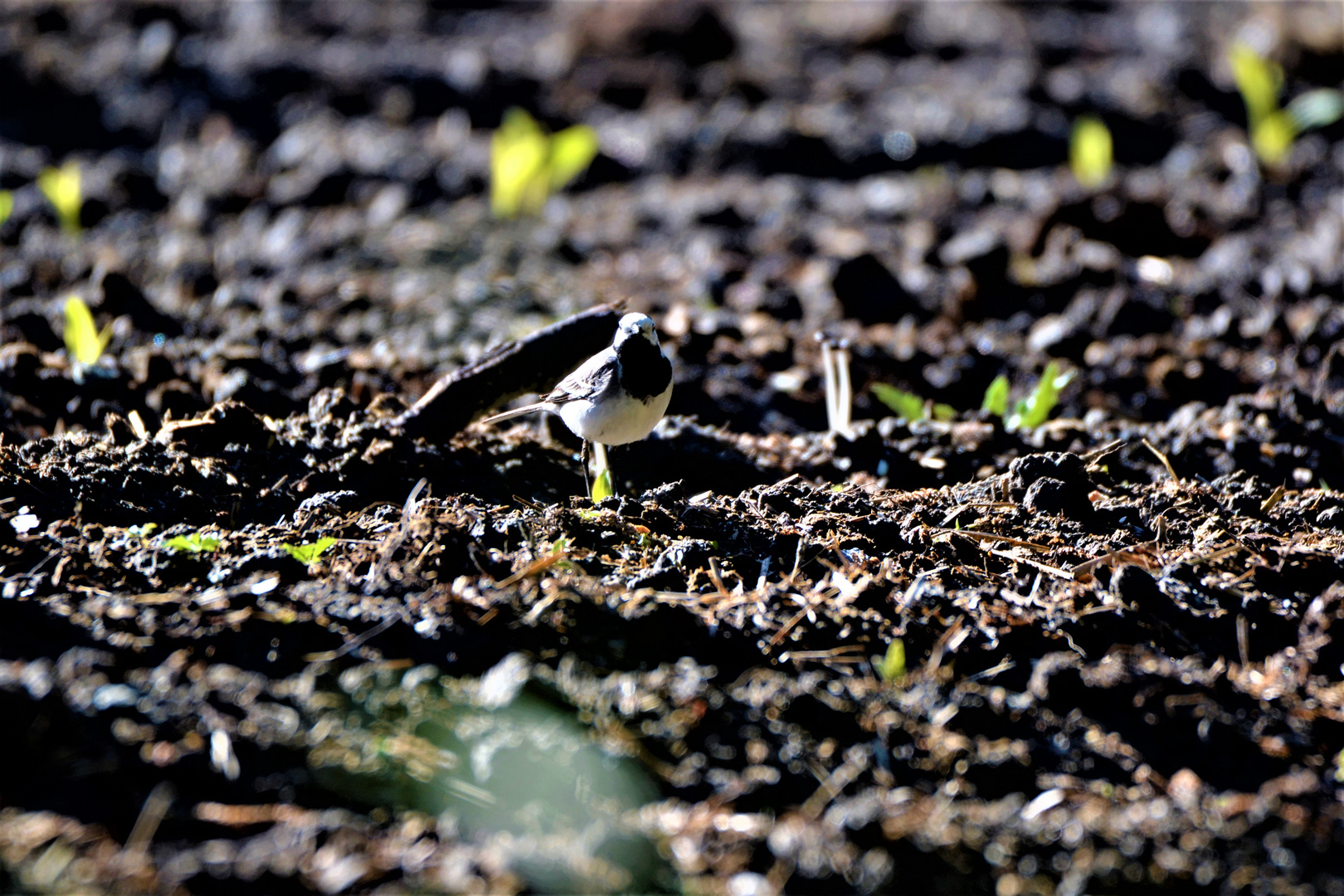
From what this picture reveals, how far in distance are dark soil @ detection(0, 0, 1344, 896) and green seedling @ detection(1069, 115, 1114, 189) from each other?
0.16m

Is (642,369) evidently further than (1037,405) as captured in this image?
No

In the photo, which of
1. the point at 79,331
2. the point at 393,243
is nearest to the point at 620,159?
the point at 393,243

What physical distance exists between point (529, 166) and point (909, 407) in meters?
3.00

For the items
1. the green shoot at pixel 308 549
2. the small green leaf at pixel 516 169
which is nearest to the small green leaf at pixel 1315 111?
the small green leaf at pixel 516 169

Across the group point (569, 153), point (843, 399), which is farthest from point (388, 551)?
point (569, 153)

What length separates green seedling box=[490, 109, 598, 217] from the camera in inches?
246

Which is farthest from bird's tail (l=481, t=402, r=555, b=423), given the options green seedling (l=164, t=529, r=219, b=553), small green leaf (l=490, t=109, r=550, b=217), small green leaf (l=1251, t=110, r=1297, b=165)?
small green leaf (l=1251, t=110, r=1297, b=165)

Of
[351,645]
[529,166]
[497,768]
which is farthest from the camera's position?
[529,166]

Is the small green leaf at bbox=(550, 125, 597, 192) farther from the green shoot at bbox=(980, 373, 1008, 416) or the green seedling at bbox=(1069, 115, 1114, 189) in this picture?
the green shoot at bbox=(980, 373, 1008, 416)

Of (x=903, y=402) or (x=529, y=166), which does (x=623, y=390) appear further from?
(x=529, y=166)

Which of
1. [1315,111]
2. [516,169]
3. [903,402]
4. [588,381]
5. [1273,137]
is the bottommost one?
[903,402]

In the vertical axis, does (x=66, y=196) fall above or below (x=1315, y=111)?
above

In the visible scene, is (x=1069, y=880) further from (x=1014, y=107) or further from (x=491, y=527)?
(x=1014, y=107)

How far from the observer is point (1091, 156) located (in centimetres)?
636
